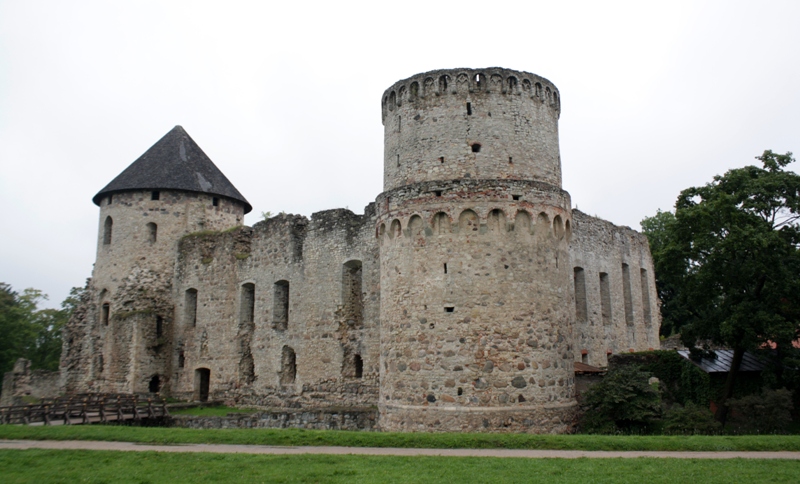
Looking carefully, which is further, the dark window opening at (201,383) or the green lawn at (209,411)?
the dark window opening at (201,383)

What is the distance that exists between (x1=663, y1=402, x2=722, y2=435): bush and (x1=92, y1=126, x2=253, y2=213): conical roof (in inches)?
925

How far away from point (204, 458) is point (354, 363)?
10.4 metres

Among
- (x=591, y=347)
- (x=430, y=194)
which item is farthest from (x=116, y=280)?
(x=591, y=347)

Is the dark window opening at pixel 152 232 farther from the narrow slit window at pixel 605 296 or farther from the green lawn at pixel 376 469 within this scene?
the narrow slit window at pixel 605 296

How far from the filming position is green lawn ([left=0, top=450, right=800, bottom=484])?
1144cm

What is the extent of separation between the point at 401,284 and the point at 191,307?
618 inches

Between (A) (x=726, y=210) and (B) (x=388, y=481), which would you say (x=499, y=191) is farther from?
(B) (x=388, y=481)

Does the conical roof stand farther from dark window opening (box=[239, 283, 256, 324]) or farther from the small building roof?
the small building roof

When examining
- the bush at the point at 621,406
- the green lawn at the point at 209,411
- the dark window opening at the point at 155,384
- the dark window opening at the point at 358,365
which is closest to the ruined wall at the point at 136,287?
the dark window opening at the point at 155,384

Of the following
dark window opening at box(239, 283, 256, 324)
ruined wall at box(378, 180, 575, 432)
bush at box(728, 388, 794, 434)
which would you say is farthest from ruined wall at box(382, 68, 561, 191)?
dark window opening at box(239, 283, 256, 324)

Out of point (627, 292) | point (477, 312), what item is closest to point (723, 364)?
point (627, 292)

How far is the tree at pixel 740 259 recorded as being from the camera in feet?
62.5

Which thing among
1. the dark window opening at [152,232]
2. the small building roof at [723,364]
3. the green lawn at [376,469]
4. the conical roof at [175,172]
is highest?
the conical roof at [175,172]

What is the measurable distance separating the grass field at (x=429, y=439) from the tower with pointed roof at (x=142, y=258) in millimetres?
12173
